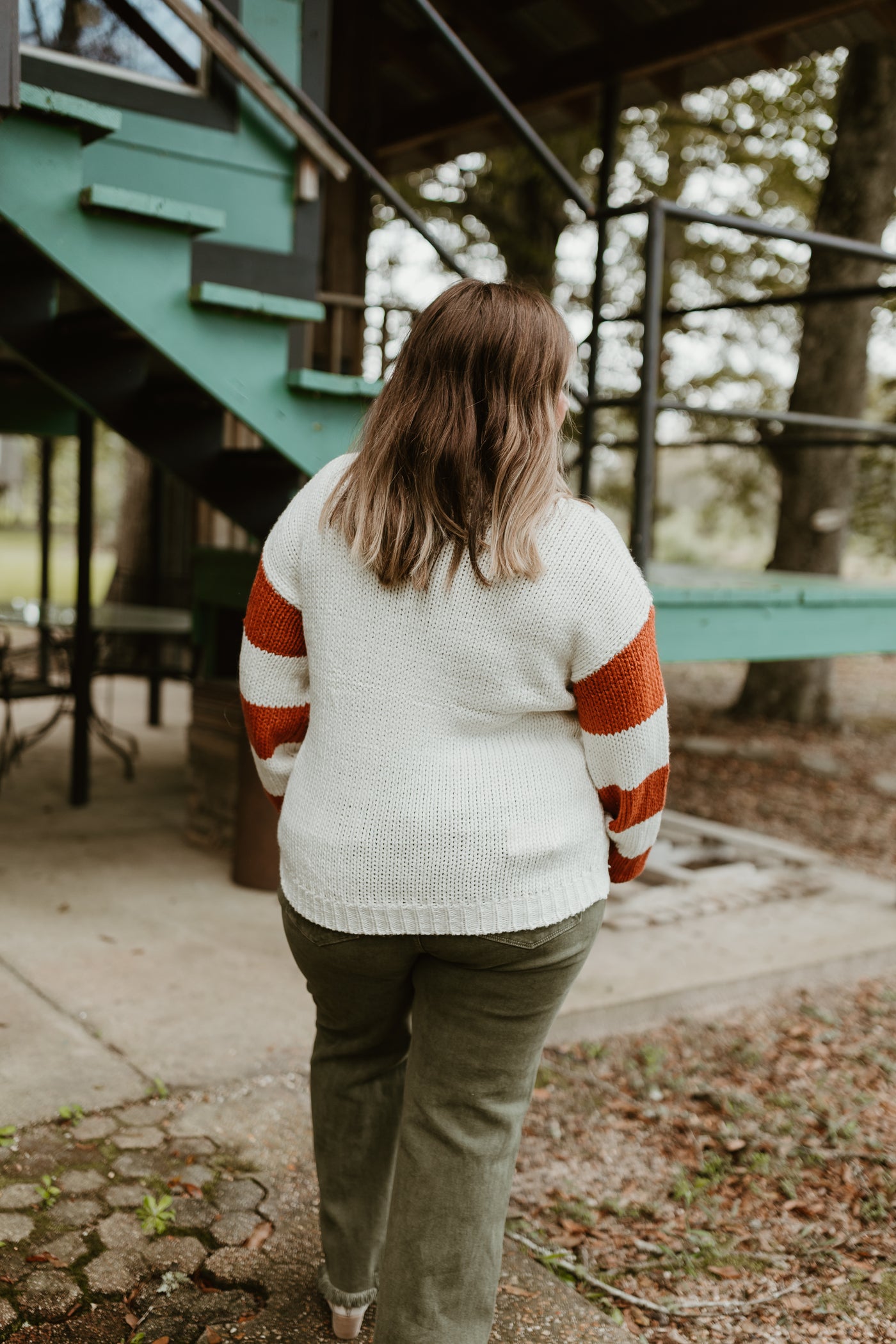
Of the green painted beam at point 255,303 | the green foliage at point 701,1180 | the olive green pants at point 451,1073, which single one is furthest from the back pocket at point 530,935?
the green painted beam at point 255,303

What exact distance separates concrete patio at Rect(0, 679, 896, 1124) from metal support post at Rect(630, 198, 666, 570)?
54.5 inches

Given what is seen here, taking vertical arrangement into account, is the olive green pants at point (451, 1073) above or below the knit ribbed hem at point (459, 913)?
below

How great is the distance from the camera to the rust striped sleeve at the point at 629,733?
67.2 inches

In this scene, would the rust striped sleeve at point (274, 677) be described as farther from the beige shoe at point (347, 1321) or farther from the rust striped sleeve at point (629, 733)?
the beige shoe at point (347, 1321)

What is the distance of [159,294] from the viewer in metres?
3.24

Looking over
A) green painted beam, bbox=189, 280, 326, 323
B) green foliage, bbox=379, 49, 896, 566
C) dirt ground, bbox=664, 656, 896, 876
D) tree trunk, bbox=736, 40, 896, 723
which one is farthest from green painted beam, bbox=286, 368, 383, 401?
green foliage, bbox=379, 49, 896, 566

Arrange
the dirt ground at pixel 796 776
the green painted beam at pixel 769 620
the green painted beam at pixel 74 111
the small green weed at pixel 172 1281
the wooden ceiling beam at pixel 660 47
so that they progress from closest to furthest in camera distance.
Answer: the small green weed at pixel 172 1281 → the green painted beam at pixel 74 111 → the green painted beam at pixel 769 620 → the wooden ceiling beam at pixel 660 47 → the dirt ground at pixel 796 776

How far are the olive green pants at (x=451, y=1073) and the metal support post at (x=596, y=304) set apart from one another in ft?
6.81

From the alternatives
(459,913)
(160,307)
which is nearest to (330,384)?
(160,307)

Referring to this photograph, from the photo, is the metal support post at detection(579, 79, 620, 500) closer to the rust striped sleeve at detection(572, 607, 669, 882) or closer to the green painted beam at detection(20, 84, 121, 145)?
the green painted beam at detection(20, 84, 121, 145)

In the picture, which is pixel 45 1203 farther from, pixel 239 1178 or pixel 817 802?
pixel 817 802

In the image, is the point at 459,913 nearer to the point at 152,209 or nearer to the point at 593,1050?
the point at 593,1050

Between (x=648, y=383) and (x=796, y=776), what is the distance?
468 centimetres

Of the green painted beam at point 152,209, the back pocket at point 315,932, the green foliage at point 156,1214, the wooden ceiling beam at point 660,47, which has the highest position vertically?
the wooden ceiling beam at point 660,47
